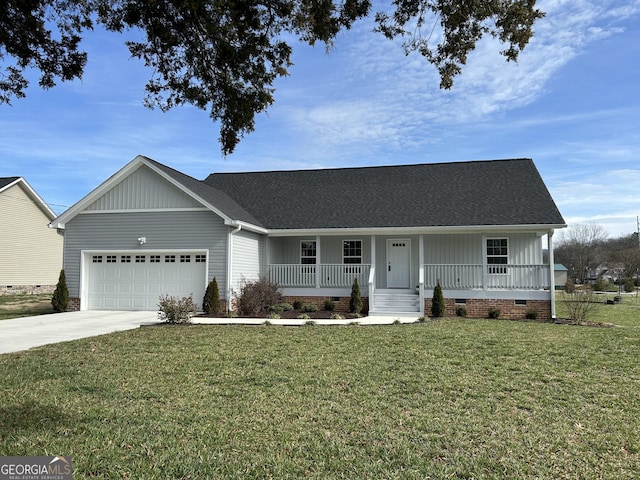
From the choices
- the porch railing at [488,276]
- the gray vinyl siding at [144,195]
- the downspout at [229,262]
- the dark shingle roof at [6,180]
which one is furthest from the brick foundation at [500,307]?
the dark shingle roof at [6,180]

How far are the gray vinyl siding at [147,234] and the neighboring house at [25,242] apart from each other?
12103 millimetres

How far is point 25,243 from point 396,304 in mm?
23983

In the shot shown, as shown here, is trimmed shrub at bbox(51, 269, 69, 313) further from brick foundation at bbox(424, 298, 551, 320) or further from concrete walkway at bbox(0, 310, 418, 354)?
brick foundation at bbox(424, 298, 551, 320)

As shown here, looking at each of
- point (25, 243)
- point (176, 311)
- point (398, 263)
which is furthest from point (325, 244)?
point (25, 243)

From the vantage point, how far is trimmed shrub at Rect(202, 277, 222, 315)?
15867mm

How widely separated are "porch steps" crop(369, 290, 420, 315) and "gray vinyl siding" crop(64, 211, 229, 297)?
18.7 ft

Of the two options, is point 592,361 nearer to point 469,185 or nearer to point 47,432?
point 47,432

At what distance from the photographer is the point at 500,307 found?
16.2 m

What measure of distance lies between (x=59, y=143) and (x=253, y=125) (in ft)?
53.7

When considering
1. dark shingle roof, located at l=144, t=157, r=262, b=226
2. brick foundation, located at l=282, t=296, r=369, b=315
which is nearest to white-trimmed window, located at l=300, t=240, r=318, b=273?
brick foundation, located at l=282, t=296, r=369, b=315

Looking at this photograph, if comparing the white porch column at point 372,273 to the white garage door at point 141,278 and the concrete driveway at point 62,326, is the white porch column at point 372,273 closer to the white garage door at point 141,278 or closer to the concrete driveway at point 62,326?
the white garage door at point 141,278

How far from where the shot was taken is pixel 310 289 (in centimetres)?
1805

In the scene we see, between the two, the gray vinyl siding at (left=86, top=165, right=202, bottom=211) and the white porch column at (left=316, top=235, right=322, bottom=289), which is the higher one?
the gray vinyl siding at (left=86, top=165, right=202, bottom=211)

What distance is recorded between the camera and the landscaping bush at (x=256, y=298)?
15891 mm
